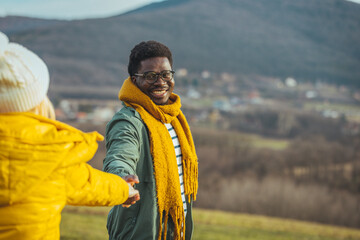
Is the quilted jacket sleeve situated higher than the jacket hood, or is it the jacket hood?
the jacket hood

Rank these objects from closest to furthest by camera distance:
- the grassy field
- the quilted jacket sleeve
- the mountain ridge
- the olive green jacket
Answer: the quilted jacket sleeve
the olive green jacket
the grassy field
the mountain ridge

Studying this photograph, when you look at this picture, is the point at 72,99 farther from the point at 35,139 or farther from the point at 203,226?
the point at 35,139

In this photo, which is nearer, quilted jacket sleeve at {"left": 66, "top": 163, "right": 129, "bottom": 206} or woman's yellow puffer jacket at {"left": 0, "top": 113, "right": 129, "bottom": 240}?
woman's yellow puffer jacket at {"left": 0, "top": 113, "right": 129, "bottom": 240}

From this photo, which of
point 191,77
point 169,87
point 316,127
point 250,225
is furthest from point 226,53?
point 169,87

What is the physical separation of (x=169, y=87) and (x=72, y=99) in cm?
Answer: 6114

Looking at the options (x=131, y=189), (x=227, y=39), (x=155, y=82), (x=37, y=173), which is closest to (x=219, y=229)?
(x=155, y=82)

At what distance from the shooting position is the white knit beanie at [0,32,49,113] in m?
1.41

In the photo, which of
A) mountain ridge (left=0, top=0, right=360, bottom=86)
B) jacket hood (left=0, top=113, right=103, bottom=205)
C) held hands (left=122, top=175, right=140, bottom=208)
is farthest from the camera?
mountain ridge (left=0, top=0, right=360, bottom=86)

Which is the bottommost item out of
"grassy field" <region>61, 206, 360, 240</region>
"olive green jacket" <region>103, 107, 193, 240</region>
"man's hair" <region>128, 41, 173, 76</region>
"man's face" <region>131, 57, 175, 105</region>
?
"grassy field" <region>61, 206, 360, 240</region>

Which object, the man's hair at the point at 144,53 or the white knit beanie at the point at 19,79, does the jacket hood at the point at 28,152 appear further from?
the man's hair at the point at 144,53

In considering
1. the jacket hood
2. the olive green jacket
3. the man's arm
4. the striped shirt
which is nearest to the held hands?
the man's arm

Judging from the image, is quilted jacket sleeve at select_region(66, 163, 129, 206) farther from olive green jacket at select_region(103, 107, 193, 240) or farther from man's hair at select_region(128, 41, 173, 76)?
man's hair at select_region(128, 41, 173, 76)

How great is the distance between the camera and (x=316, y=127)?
6128cm

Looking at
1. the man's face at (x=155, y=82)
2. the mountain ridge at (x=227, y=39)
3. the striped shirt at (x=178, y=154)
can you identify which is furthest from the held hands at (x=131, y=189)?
the mountain ridge at (x=227, y=39)
